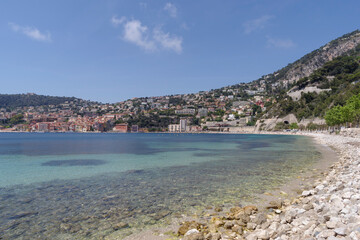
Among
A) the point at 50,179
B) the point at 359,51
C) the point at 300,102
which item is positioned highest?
the point at 359,51

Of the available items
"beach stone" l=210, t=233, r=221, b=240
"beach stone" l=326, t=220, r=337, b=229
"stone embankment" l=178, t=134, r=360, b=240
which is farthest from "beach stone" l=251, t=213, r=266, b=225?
"beach stone" l=326, t=220, r=337, b=229

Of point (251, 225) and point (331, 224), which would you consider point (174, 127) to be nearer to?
point (251, 225)

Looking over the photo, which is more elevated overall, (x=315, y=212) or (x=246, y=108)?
(x=246, y=108)

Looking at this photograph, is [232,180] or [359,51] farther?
[359,51]

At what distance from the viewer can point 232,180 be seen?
37.9ft

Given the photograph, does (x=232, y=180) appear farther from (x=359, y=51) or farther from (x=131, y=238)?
(x=359, y=51)

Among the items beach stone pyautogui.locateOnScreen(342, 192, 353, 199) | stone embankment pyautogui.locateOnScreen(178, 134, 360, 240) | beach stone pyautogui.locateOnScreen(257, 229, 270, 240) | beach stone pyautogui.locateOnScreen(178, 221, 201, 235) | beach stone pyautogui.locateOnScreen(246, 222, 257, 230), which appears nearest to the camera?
stone embankment pyautogui.locateOnScreen(178, 134, 360, 240)

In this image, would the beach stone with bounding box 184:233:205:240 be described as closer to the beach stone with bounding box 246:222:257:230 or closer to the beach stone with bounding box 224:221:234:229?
the beach stone with bounding box 224:221:234:229

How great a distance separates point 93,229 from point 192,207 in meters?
3.10

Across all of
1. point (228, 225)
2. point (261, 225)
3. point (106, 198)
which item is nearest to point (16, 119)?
point (106, 198)

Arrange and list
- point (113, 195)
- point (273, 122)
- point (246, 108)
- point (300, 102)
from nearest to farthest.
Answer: point (113, 195) < point (300, 102) < point (273, 122) < point (246, 108)

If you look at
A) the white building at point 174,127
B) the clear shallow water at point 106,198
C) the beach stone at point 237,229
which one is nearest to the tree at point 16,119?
the white building at point 174,127

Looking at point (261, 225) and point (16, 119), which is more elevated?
point (16, 119)

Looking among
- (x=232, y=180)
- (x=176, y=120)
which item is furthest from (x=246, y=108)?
(x=232, y=180)
